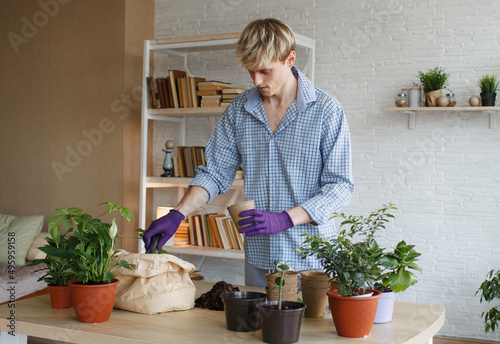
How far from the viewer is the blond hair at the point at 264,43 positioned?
75.8 inches

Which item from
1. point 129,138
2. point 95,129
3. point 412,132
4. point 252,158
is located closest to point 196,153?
point 129,138

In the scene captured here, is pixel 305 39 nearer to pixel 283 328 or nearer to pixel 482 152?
pixel 482 152

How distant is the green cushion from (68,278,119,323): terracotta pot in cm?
358

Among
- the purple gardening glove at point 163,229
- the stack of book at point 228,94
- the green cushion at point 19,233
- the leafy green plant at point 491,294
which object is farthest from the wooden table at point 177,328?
the green cushion at point 19,233

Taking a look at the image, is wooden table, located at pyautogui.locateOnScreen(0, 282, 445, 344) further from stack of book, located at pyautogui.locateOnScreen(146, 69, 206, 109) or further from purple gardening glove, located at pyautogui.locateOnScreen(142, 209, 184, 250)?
stack of book, located at pyautogui.locateOnScreen(146, 69, 206, 109)

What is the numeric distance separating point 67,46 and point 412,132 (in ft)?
10.1

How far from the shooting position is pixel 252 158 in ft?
7.09

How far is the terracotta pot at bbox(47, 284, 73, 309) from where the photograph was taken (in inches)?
66.0

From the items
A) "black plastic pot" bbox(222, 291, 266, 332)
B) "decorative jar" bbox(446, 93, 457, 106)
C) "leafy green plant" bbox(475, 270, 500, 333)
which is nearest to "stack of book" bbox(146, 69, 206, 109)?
"decorative jar" bbox(446, 93, 457, 106)

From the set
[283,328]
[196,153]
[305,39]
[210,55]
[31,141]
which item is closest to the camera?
[283,328]

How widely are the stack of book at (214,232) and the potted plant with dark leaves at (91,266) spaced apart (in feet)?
8.85

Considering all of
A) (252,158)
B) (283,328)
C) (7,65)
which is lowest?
(283,328)

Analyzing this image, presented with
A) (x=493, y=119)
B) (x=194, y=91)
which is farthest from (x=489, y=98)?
(x=194, y=91)

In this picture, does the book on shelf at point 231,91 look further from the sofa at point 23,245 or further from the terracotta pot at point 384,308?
the terracotta pot at point 384,308
